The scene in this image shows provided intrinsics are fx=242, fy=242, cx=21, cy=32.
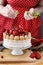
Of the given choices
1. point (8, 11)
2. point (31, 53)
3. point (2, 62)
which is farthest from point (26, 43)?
point (8, 11)

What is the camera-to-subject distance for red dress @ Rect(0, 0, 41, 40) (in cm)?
269

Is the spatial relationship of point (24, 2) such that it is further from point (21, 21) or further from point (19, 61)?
point (19, 61)

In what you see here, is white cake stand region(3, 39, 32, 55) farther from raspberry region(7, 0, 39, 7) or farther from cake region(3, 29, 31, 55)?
raspberry region(7, 0, 39, 7)

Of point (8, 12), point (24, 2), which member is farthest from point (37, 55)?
point (24, 2)

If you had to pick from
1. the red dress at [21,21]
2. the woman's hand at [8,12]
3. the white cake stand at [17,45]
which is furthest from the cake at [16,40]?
the red dress at [21,21]

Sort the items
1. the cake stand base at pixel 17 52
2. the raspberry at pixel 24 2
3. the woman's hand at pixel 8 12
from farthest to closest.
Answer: the raspberry at pixel 24 2 < the woman's hand at pixel 8 12 < the cake stand base at pixel 17 52

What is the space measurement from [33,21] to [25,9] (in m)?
0.16

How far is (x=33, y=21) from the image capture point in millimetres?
2738

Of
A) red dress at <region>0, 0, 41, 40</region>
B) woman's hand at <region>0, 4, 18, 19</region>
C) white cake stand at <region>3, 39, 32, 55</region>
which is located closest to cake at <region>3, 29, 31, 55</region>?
white cake stand at <region>3, 39, 32, 55</region>

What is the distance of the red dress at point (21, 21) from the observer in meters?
2.69

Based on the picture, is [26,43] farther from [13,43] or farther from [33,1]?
[33,1]

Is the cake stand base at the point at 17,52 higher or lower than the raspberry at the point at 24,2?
lower

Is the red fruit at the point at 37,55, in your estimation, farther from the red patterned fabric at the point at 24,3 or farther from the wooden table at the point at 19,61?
the red patterned fabric at the point at 24,3

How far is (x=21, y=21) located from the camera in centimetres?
274
